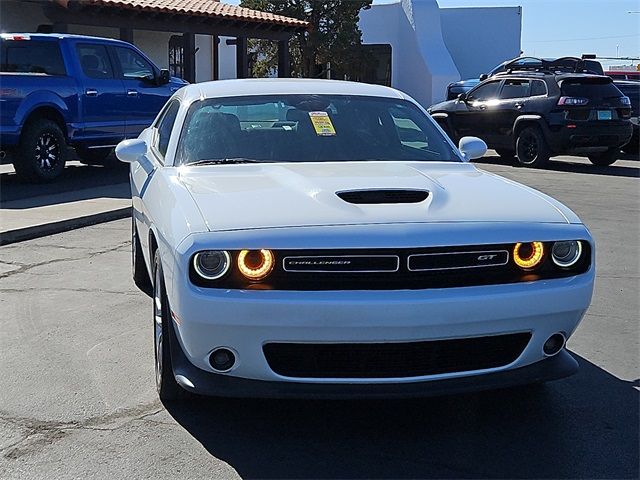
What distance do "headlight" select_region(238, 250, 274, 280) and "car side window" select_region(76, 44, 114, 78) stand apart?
1036 cm

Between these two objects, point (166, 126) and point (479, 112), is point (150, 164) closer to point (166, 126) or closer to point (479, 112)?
point (166, 126)

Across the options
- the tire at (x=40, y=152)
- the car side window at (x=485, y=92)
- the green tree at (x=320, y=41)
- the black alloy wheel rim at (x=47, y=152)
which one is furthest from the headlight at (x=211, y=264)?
the green tree at (x=320, y=41)

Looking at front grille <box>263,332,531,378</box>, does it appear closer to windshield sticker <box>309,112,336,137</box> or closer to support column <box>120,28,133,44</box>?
windshield sticker <box>309,112,336,137</box>

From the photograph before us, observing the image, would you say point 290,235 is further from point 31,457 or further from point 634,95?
point 634,95

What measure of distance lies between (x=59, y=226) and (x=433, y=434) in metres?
6.17

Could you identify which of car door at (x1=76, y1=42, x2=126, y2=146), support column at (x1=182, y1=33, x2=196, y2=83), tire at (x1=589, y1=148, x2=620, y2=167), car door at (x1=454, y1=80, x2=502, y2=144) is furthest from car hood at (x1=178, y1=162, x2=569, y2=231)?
support column at (x1=182, y1=33, x2=196, y2=83)

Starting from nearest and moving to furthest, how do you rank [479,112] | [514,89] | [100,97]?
[100,97]
[514,89]
[479,112]

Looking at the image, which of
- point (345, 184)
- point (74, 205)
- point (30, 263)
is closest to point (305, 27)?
point (74, 205)

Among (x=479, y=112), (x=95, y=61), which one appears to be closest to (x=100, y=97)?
(x=95, y=61)

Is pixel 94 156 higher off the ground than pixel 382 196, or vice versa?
pixel 382 196

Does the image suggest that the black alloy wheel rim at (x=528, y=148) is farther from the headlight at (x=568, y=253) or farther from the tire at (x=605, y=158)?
the headlight at (x=568, y=253)

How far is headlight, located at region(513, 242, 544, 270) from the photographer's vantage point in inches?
148

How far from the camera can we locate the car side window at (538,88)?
15.8 m

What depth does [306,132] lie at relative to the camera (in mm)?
5215
